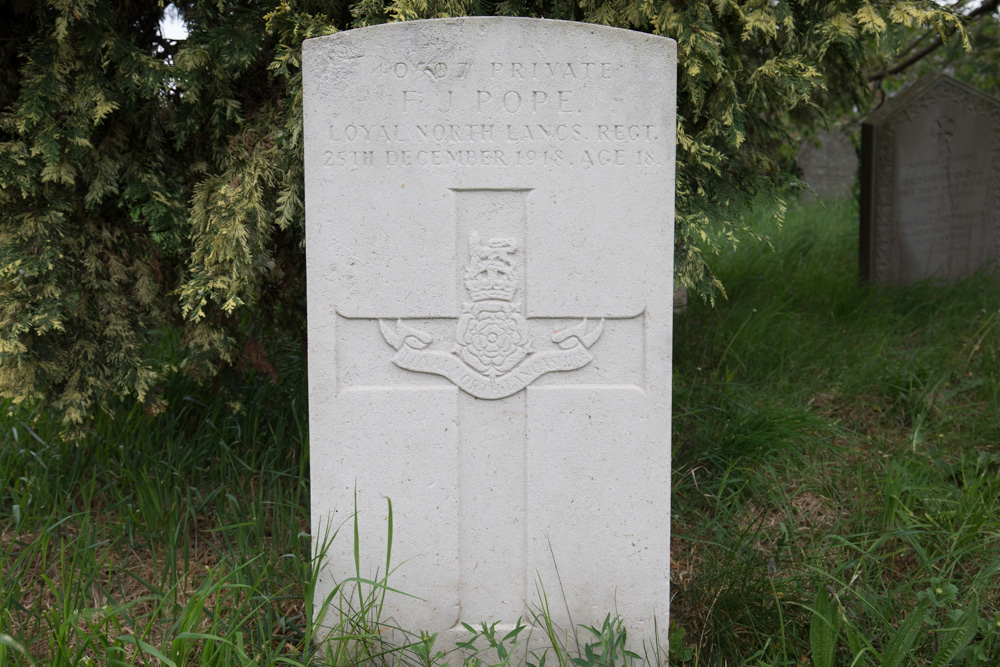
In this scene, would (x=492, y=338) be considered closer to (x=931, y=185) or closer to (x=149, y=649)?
(x=149, y=649)

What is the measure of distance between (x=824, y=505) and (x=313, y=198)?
2.07 metres

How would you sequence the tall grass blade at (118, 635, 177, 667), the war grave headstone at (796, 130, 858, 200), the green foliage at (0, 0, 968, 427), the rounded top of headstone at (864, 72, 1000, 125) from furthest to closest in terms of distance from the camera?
the war grave headstone at (796, 130, 858, 200) < the rounded top of headstone at (864, 72, 1000, 125) < the green foliage at (0, 0, 968, 427) < the tall grass blade at (118, 635, 177, 667)

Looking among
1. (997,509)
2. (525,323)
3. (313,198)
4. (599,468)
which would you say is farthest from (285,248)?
(997,509)

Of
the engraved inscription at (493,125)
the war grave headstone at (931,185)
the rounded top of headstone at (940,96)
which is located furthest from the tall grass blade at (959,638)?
the rounded top of headstone at (940,96)

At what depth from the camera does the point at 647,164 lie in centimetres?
208

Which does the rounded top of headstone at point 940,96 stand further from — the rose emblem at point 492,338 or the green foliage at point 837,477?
the rose emblem at point 492,338

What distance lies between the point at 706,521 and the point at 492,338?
3.90 feet

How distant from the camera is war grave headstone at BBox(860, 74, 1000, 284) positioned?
16.7 ft

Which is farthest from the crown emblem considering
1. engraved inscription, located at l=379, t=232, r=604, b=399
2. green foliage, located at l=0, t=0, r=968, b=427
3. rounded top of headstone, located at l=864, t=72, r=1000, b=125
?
rounded top of headstone, located at l=864, t=72, r=1000, b=125

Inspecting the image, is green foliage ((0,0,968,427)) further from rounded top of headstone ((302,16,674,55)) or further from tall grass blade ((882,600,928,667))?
tall grass blade ((882,600,928,667))

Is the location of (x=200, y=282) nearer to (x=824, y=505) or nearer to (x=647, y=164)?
(x=647, y=164)

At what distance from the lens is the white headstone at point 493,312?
2.07m

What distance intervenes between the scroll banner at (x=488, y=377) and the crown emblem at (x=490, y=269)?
187 mm

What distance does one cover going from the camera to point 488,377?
216 cm
